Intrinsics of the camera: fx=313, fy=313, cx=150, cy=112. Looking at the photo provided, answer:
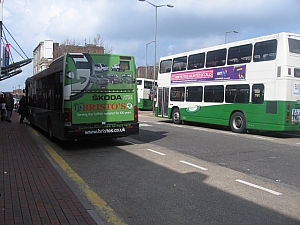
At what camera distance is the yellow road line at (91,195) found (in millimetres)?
4457

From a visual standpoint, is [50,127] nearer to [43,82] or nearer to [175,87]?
[43,82]

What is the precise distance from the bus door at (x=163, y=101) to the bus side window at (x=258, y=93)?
7.40 m

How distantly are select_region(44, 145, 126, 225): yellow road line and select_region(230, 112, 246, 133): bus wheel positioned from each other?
9142 mm

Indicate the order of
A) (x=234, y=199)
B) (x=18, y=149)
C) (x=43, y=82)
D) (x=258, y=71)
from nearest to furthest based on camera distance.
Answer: (x=234, y=199), (x=18, y=149), (x=43, y=82), (x=258, y=71)

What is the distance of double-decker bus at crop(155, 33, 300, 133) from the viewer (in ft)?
42.5

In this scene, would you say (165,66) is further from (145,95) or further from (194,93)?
(145,95)

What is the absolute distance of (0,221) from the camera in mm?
4082

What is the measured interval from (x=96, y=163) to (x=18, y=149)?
3084mm

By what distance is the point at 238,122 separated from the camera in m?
15.1

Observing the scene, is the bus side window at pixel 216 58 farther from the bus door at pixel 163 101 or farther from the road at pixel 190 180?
the road at pixel 190 180

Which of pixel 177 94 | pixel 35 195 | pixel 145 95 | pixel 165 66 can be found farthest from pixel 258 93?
pixel 145 95

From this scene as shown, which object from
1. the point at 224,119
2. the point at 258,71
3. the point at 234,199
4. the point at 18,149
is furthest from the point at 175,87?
the point at 234,199

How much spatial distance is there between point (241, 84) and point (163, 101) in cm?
722

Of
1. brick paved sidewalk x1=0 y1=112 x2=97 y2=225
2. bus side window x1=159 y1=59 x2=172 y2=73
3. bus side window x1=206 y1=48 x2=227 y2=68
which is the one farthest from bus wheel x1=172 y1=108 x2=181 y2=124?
brick paved sidewalk x1=0 y1=112 x2=97 y2=225
